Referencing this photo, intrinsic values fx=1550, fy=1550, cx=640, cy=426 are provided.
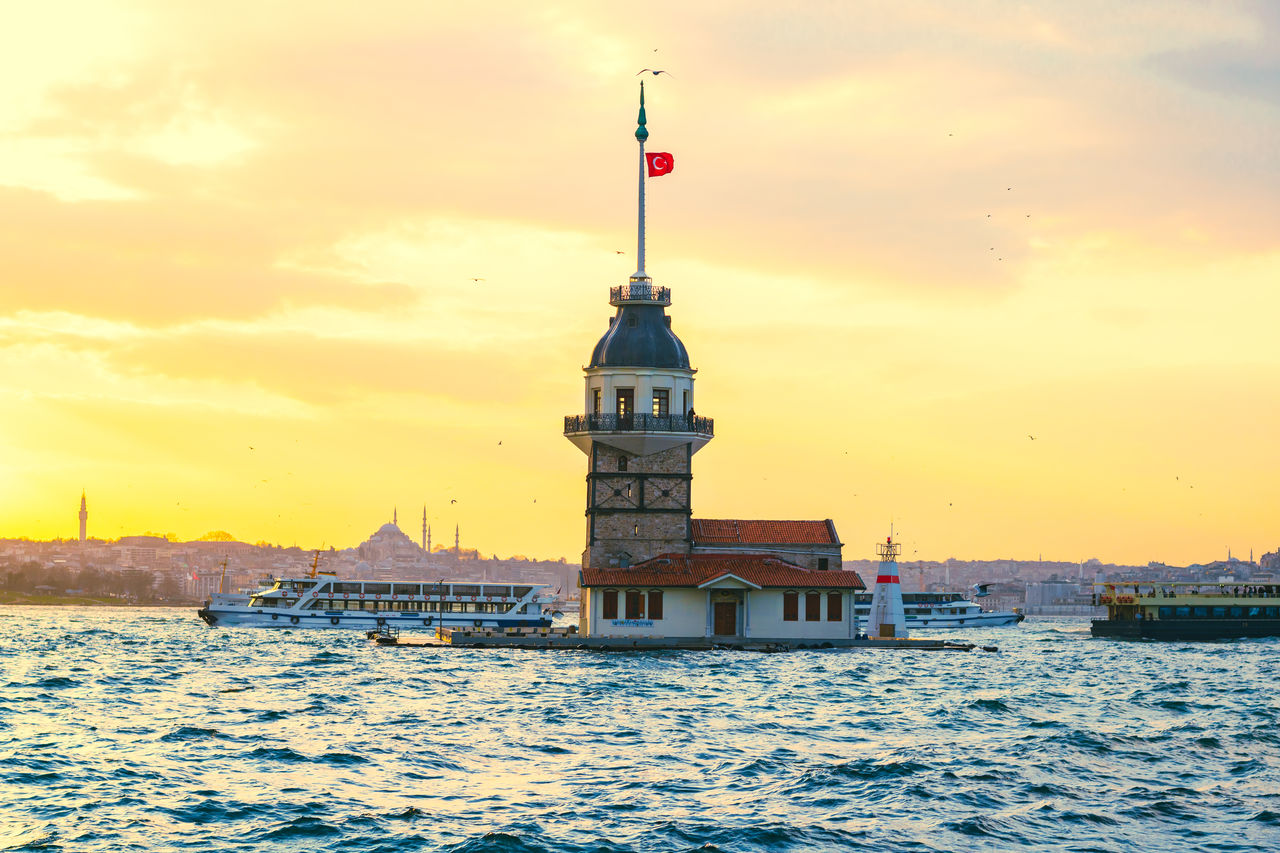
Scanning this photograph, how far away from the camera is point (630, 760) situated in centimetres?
2848

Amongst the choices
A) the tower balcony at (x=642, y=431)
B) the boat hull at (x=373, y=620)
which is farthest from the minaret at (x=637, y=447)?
the boat hull at (x=373, y=620)

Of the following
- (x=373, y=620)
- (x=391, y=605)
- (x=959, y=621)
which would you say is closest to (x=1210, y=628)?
(x=959, y=621)

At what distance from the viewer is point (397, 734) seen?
32.0 metres

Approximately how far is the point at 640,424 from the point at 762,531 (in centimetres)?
779

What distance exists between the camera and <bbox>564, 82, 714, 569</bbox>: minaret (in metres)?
66.0

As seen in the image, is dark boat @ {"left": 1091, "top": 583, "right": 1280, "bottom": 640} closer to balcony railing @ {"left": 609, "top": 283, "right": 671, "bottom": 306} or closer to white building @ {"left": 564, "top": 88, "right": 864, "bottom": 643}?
white building @ {"left": 564, "top": 88, "right": 864, "bottom": 643}

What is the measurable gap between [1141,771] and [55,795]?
60.0 ft

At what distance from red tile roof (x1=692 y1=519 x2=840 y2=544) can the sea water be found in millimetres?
15674

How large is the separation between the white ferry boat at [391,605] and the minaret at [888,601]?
3073 centimetres

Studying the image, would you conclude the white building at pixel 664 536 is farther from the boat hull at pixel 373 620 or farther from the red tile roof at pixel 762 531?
the boat hull at pixel 373 620

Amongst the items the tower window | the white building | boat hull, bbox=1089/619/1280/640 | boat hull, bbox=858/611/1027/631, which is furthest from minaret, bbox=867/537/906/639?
boat hull, bbox=858/611/1027/631

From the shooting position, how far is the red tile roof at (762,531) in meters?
68.0

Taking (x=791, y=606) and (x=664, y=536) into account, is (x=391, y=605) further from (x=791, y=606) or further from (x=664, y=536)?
(x=791, y=606)

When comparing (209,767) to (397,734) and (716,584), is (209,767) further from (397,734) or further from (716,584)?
(716,584)
